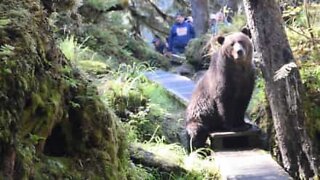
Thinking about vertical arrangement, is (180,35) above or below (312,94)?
above

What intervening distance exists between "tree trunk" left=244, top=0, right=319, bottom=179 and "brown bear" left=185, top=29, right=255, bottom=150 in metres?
1.15

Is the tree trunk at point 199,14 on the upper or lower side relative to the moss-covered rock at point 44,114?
upper

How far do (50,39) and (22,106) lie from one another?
59 centimetres

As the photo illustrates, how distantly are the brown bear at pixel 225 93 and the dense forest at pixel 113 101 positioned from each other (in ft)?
0.74

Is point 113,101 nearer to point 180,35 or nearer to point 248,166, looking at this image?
point 248,166

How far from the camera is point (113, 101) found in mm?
7164

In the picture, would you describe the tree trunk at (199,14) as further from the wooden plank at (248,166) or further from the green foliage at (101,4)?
the wooden plank at (248,166)

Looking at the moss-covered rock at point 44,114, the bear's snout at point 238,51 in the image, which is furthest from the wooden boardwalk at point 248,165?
the moss-covered rock at point 44,114

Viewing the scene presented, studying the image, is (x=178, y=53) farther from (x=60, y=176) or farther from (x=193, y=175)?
(x=60, y=176)

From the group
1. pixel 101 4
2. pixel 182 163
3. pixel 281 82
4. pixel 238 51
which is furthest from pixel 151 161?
pixel 101 4

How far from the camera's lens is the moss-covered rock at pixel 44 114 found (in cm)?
202

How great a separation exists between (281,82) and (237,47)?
4.64 ft

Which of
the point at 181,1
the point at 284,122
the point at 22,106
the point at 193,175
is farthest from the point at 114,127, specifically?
the point at 181,1

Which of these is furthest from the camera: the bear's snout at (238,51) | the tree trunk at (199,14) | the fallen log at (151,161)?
the tree trunk at (199,14)
